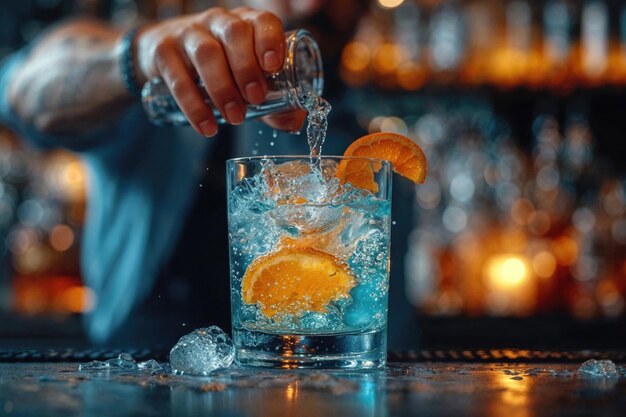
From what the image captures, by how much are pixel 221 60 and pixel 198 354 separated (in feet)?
1.33

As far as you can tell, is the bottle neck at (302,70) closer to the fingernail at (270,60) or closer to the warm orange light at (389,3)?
the fingernail at (270,60)

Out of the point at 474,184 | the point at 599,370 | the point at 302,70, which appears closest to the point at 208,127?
the point at 302,70

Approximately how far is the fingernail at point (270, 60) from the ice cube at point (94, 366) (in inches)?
17.2

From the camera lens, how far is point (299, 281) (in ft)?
3.44

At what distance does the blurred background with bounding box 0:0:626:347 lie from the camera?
3.50m

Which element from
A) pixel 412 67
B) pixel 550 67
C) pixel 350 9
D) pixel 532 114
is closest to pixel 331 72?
pixel 350 9

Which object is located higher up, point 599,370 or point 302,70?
point 302,70

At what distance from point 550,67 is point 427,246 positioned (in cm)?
88

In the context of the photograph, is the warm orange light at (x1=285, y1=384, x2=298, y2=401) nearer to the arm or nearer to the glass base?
the glass base

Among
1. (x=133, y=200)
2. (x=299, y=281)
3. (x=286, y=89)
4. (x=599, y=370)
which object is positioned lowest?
(x=599, y=370)

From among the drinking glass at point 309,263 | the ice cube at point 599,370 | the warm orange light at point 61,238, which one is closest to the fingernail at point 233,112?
the drinking glass at point 309,263

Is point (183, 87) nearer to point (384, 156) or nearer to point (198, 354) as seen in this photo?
point (384, 156)

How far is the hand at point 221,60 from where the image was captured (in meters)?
1.20

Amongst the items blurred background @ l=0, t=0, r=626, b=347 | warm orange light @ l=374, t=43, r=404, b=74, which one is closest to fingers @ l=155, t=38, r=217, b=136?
blurred background @ l=0, t=0, r=626, b=347
